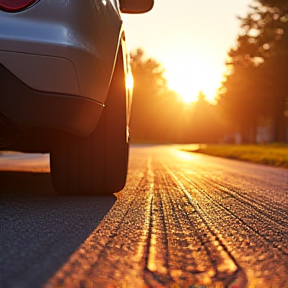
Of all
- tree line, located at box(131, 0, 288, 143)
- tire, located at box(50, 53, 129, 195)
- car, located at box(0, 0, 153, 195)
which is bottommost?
tire, located at box(50, 53, 129, 195)

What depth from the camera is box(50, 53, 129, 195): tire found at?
3.74 meters

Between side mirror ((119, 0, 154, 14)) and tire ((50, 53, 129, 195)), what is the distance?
80cm

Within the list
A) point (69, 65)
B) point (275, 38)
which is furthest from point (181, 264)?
point (275, 38)

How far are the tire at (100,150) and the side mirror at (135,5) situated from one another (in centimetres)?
80

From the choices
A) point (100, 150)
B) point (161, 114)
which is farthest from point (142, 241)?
point (161, 114)

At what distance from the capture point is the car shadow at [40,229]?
170 cm

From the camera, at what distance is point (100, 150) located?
3.76 metres

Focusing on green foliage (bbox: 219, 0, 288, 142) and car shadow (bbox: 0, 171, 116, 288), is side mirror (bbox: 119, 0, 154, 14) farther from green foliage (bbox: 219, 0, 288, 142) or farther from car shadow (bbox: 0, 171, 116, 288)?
green foliage (bbox: 219, 0, 288, 142)

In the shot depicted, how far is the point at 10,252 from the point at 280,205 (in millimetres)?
2217

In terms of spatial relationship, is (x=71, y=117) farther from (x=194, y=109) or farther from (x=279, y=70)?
(x=194, y=109)

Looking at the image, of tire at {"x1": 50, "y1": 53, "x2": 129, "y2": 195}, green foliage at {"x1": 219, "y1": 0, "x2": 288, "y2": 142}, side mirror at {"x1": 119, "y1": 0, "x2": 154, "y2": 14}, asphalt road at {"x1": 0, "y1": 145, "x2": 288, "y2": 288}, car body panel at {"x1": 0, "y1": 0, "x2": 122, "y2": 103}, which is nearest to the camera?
asphalt road at {"x1": 0, "y1": 145, "x2": 288, "y2": 288}

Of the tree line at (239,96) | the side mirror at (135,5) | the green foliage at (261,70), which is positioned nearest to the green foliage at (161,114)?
the tree line at (239,96)

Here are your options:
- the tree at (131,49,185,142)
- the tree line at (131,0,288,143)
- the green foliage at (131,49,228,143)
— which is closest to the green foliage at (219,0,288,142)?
the tree line at (131,0,288,143)

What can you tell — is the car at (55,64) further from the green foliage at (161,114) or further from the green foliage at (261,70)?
the green foliage at (161,114)
